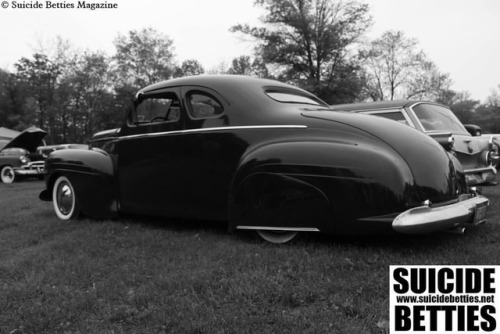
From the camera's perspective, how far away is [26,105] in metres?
34.3

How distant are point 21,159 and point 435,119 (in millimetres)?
14854

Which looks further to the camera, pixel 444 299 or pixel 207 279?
pixel 207 279

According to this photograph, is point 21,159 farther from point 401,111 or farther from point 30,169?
point 401,111

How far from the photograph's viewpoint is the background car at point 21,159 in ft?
51.1

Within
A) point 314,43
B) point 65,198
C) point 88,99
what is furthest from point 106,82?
point 65,198

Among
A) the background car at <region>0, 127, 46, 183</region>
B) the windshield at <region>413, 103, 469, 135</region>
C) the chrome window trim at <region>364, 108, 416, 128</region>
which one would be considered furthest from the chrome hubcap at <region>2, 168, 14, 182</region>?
the windshield at <region>413, 103, 469, 135</region>

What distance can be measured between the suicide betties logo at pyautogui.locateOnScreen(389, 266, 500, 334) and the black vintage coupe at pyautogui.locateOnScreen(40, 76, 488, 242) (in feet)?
1.60

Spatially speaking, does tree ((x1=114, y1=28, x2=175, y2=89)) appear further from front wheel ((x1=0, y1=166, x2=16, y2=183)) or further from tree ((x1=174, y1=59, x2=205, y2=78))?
front wheel ((x1=0, y1=166, x2=16, y2=183))

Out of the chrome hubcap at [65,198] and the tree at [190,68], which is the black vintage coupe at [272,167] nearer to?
the chrome hubcap at [65,198]

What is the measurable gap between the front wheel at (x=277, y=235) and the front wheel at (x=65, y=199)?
9.31 feet

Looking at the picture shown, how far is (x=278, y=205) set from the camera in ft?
11.4

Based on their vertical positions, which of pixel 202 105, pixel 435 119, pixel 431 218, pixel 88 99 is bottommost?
pixel 431 218

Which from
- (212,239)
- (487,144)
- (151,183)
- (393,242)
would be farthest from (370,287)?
(487,144)

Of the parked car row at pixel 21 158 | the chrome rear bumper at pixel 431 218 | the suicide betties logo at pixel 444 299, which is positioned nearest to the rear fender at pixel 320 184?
the chrome rear bumper at pixel 431 218
